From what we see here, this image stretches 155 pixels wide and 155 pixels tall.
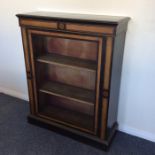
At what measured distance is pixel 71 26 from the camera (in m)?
1.50

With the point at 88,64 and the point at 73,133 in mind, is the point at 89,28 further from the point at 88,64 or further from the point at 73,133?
the point at 73,133

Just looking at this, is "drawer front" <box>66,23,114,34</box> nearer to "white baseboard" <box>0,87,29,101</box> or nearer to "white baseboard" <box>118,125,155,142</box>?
"white baseboard" <box>118,125,155,142</box>

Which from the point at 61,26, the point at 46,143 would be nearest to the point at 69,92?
the point at 46,143

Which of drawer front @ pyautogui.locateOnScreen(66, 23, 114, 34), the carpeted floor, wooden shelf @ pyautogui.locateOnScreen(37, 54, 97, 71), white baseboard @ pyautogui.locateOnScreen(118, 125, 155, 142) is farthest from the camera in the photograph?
white baseboard @ pyautogui.locateOnScreen(118, 125, 155, 142)

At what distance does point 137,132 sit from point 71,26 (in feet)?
4.14

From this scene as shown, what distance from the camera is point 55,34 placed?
1612 millimetres

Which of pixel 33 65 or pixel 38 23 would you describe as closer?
pixel 38 23

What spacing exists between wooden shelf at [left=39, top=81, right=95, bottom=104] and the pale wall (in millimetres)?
341

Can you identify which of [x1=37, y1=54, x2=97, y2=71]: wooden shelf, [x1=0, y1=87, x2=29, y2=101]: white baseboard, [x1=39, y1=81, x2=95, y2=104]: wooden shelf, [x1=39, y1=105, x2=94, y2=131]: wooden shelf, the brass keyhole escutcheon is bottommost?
[x1=0, y1=87, x2=29, y2=101]: white baseboard

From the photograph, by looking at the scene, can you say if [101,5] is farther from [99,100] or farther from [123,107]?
[123,107]

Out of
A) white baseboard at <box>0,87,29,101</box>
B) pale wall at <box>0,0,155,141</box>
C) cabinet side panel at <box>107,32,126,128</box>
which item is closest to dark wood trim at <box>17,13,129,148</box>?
cabinet side panel at <box>107,32,126,128</box>

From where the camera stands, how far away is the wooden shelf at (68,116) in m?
1.94

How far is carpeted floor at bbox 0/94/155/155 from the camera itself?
71.7 inches

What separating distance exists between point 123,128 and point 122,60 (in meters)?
0.76
